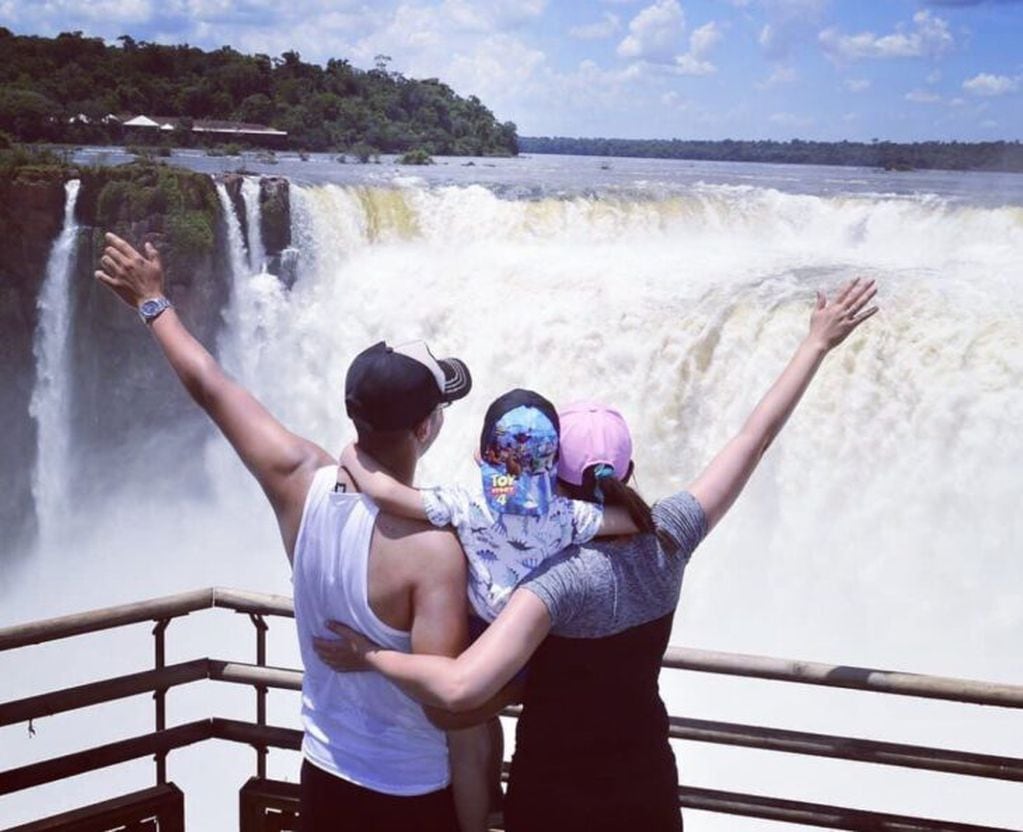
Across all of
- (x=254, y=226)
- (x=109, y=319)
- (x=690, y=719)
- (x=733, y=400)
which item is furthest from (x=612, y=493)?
(x=109, y=319)

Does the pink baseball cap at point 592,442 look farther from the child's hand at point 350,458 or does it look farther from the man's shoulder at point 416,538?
the child's hand at point 350,458

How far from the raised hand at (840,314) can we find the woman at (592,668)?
0.53 metres

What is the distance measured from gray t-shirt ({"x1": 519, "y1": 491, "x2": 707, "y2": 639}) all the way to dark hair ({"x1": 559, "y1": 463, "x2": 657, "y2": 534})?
0.04 metres

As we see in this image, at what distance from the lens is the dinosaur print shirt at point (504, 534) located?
1.63 metres

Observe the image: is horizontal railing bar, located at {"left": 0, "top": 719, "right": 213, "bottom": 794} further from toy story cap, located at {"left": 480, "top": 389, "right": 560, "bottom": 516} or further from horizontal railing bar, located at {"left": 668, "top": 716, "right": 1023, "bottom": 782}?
toy story cap, located at {"left": 480, "top": 389, "right": 560, "bottom": 516}

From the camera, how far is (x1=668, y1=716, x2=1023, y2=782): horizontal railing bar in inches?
83.2

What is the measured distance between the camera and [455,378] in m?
1.81

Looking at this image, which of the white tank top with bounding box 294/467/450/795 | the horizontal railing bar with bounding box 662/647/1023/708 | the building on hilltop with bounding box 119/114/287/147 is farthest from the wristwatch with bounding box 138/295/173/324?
the building on hilltop with bounding box 119/114/287/147

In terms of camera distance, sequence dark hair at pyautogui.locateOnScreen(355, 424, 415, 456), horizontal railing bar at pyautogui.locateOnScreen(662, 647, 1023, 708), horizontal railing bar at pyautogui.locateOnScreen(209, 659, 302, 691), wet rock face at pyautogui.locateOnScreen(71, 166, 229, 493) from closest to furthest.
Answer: dark hair at pyautogui.locateOnScreen(355, 424, 415, 456), horizontal railing bar at pyautogui.locateOnScreen(662, 647, 1023, 708), horizontal railing bar at pyautogui.locateOnScreen(209, 659, 302, 691), wet rock face at pyautogui.locateOnScreen(71, 166, 229, 493)

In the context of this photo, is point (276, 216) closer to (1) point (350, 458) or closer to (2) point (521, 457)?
(1) point (350, 458)

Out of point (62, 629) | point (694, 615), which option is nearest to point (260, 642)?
point (62, 629)

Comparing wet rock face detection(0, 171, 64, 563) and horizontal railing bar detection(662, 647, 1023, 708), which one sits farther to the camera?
wet rock face detection(0, 171, 64, 563)

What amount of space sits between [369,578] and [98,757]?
43.7 inches

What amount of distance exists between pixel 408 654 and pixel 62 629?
104cm
